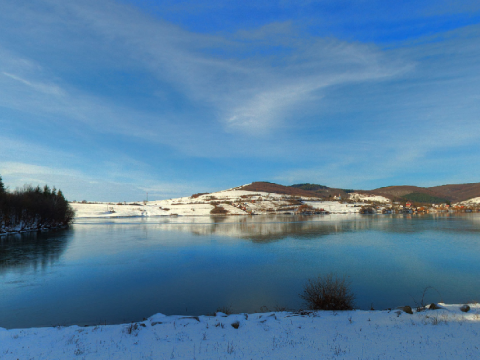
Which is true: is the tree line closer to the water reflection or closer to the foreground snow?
the water reflection

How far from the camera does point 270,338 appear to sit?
23.5ft

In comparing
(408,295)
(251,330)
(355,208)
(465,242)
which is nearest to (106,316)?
(251,330)

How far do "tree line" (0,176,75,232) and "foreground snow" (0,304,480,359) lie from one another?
3998cm

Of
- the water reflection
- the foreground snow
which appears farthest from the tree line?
the foreground snow

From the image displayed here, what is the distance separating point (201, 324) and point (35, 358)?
3907 millimetres

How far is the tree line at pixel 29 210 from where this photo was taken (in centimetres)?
3933

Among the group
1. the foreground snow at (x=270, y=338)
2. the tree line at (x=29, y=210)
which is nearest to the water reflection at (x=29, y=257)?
the foreground snow at (x=270, y=338)

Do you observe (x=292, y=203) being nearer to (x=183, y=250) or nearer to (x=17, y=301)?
(x=183, y=250)

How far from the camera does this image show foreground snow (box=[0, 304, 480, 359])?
6.19m

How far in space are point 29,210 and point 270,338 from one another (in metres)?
48.4

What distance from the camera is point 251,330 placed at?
778cm

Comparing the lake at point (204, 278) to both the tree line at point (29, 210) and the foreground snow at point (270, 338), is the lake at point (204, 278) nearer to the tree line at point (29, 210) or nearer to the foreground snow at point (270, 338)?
the foreground snow at point (270, 338)

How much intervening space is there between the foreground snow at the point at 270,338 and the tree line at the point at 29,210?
3998 cm

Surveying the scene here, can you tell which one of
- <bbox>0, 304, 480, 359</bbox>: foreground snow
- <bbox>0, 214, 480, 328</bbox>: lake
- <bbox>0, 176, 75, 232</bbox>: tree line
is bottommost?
<bbox>0, 214, 480, 328</bbox>: lake
